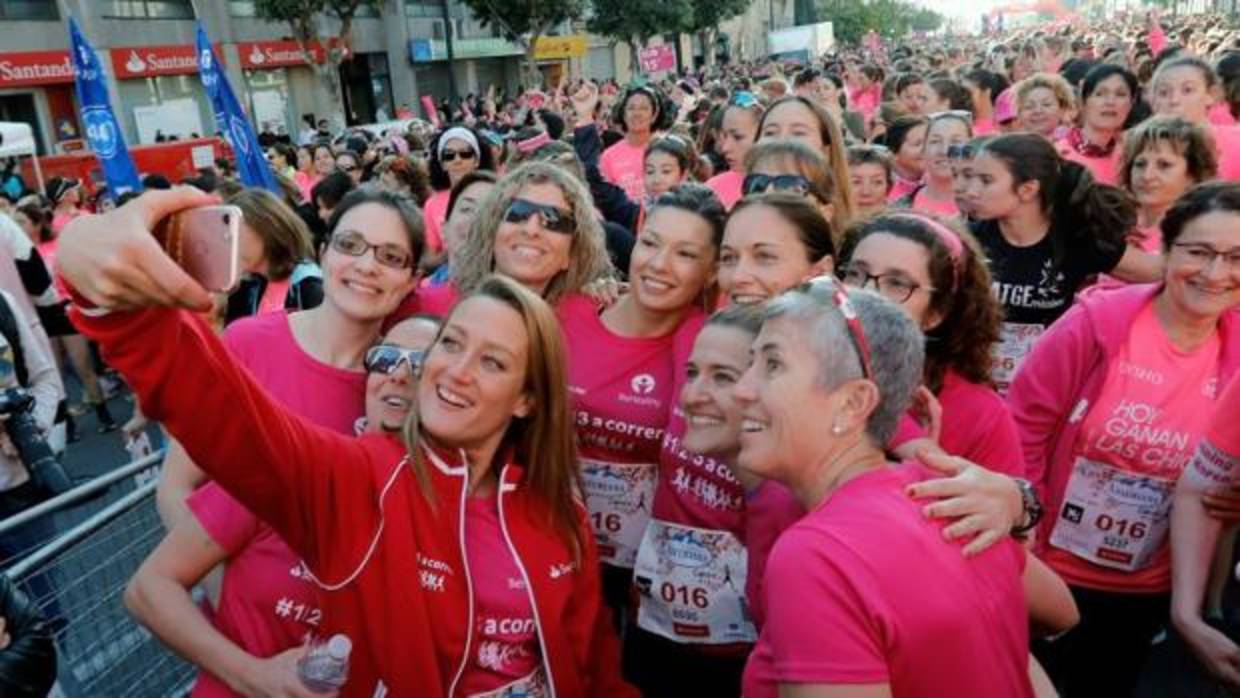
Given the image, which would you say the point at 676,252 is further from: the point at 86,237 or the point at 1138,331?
the point at 86,237

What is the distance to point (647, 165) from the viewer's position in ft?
19.1

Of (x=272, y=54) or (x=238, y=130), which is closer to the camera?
(x=238, y=130)

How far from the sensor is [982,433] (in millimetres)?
2322

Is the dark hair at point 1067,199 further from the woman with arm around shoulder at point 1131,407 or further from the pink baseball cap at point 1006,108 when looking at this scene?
the pink baseball cap at point 1006,108

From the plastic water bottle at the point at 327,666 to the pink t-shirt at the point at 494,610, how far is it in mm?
281

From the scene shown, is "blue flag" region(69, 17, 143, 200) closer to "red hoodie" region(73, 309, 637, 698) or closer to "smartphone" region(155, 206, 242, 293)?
"red hoodie" region(73, 309, 637, 698)

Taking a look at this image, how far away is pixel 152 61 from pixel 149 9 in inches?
73.1

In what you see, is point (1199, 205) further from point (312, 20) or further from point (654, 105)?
point (312, 20)

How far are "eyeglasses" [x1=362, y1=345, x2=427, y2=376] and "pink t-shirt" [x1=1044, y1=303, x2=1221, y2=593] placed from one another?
6.66 feet

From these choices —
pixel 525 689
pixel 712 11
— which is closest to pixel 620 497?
pixel 525 689

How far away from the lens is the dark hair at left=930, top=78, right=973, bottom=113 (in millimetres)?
7664

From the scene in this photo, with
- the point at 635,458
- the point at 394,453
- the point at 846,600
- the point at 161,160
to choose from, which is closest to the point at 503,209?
the point at 635,458

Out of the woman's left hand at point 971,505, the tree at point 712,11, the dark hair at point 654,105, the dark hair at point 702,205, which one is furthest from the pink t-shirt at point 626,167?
the tree at point 712,11

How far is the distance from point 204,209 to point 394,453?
0.92 meters
